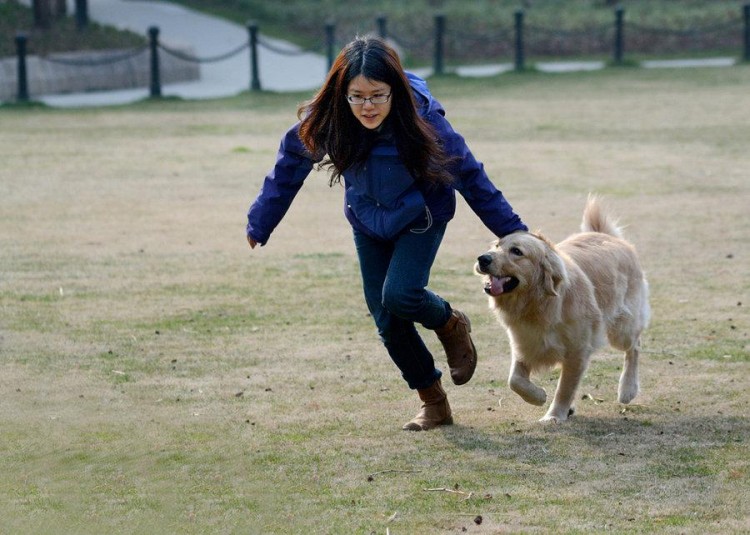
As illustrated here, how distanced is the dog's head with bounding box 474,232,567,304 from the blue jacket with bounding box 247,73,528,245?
92 mm

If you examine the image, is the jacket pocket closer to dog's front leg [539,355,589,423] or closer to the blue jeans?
the blue jeans

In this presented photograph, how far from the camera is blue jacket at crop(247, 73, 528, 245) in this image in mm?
5875

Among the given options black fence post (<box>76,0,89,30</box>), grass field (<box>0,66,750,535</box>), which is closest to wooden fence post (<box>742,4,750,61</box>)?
grass field (<box>0,66,750,535</box>)

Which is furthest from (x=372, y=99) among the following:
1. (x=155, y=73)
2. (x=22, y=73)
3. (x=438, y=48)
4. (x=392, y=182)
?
(x=438, y=48)

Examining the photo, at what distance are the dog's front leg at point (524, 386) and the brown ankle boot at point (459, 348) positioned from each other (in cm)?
21

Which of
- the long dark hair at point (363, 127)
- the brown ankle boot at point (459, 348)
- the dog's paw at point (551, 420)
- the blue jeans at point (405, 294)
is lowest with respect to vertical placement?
the dog's paw at point (551, 420)

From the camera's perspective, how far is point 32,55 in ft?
90.0

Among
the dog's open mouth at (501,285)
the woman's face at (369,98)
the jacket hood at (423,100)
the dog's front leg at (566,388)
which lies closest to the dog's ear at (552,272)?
the dog's open mouth at (501,285)

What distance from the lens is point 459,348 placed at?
6352 mm

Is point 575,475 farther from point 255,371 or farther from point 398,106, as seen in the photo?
Result: point 255,371

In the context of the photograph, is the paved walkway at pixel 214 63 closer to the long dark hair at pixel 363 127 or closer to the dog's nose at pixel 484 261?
the long dark hair at pixel 363 127

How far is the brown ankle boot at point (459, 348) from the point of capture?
249 inches

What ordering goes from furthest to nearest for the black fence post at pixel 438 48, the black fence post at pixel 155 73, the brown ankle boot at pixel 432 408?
the black fence post at pixel 438 48
the black fence post at pixel 155 73
the brown ankle boot at pixel 432 408

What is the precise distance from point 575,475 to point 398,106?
1.76 metres
